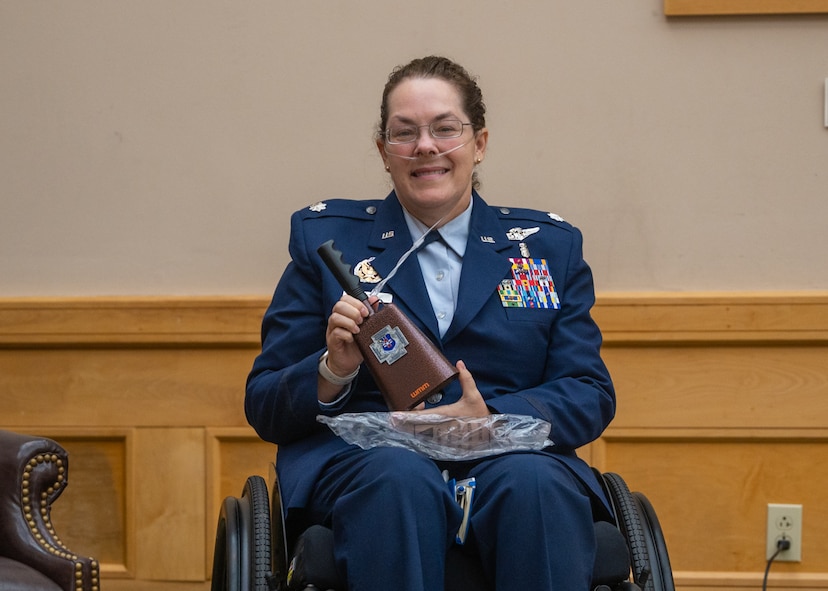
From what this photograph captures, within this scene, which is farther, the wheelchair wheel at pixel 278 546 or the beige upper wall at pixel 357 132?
the beige upper wall at pixel 357 132

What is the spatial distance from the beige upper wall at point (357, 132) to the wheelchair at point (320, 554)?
39.2 inches

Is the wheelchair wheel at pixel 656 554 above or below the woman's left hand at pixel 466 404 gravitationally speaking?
below

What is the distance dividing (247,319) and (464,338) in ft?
2.93

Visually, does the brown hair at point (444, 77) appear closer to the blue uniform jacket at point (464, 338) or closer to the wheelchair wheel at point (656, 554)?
the blue uniform jacket at point (464, 338)

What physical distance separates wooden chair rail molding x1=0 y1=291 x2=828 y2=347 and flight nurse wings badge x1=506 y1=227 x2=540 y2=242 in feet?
1.98

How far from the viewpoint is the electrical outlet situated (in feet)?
9.01

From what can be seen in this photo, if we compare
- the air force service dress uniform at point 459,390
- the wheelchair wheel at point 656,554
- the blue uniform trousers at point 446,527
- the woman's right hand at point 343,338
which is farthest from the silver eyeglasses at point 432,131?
the wheelchair wheel at point 656,554

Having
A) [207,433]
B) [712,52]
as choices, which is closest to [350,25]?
[712,52]

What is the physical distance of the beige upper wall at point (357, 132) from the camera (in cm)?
273

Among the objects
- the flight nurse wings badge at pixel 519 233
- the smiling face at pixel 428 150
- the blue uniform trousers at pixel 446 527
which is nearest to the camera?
the blue uniform trousers at pixel 446 527

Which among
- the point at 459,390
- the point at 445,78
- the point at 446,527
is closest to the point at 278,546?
the point at 446,527

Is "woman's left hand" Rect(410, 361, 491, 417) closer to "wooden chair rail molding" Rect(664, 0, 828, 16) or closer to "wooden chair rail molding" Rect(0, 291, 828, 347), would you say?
"wooden chair rail molding" Rect(0, 291, 828, 347)

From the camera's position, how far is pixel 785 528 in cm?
275

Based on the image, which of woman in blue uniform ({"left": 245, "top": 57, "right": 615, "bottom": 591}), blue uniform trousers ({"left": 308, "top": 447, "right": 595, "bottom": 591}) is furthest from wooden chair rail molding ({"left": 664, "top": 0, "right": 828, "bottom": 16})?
blue uniform trousers ({"left": 308, "top": 447, "right": 595, "bottom": 591})
